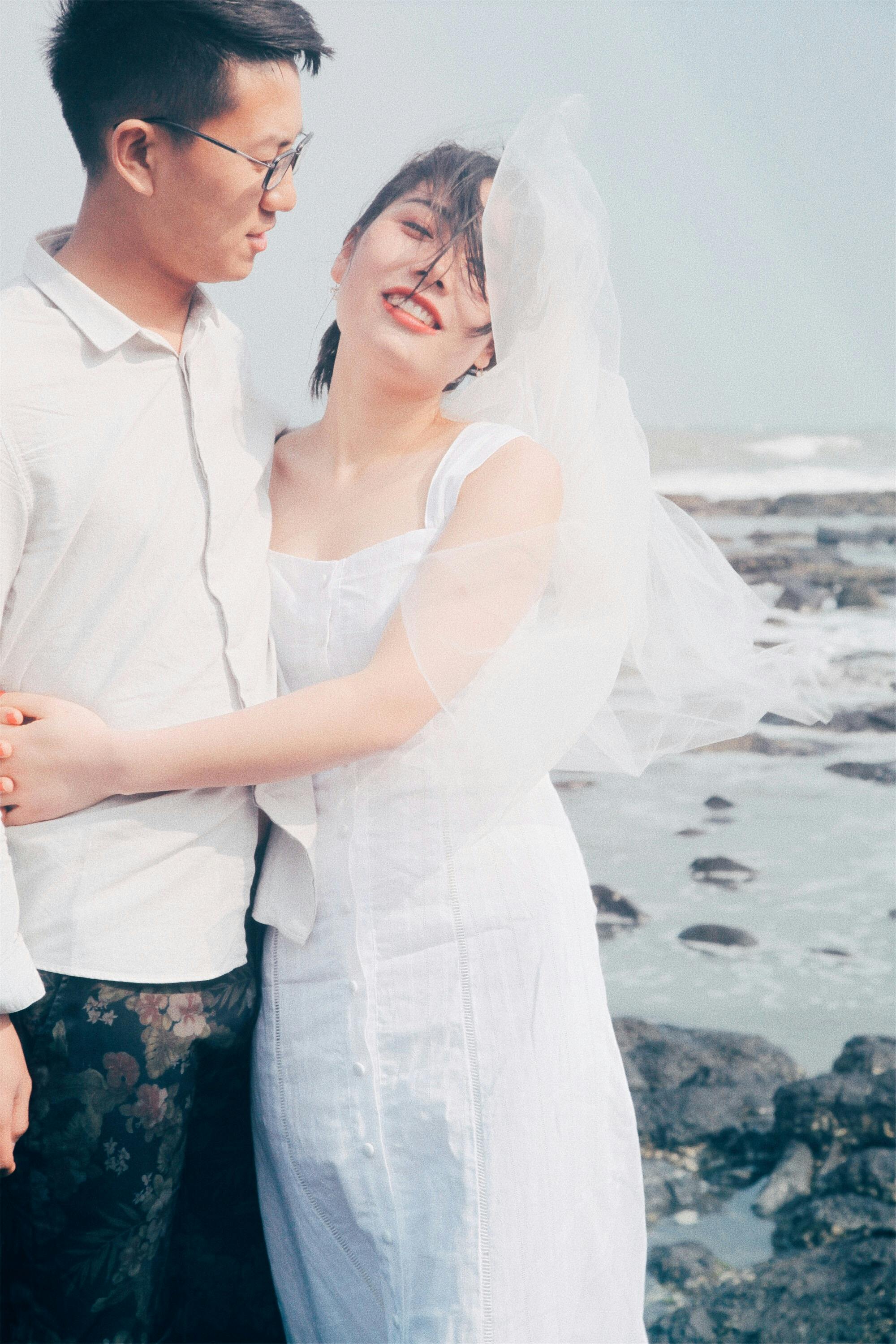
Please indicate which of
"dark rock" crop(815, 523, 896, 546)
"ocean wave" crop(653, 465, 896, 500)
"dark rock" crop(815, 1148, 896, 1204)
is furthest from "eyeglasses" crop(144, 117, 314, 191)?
"ocean wave" crop(653, 465, 896, 500)

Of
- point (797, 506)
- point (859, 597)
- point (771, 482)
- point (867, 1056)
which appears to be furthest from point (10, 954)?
point (771, 482)

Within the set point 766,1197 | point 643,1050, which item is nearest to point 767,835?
point 643,1050

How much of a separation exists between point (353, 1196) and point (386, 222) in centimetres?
128

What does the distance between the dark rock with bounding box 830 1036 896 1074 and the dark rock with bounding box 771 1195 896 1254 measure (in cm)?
43

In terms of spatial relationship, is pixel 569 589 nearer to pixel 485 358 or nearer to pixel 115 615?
pixel 485 358

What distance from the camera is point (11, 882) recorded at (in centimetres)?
132

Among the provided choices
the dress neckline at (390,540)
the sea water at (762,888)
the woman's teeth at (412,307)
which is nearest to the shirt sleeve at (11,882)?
the dress neckline at (390,540)

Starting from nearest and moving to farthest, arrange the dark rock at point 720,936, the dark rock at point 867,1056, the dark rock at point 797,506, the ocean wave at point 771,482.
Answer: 1. the dark rock at point 867,1056
2. the dark rock at point 720,936
3. the dark rock at point 797,506
4. the ocean wave at point 771,482

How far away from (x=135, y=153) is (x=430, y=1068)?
1.14m

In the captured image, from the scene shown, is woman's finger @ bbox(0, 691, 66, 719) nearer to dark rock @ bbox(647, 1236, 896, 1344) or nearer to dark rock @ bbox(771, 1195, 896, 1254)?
dark rock @ bbox(647, 1236, 896, 1344)

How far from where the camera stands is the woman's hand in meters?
1.35

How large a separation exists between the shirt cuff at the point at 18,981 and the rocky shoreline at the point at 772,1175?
162 cm

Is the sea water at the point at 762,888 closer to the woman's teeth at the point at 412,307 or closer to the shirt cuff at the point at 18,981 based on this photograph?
the woman's teeth at the point at 412,307

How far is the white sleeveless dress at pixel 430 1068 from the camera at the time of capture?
143cm
